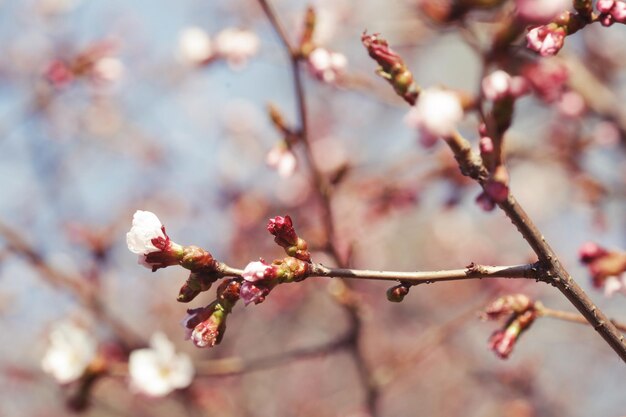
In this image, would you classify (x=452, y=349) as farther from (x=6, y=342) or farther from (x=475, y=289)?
(x=6, y=342)

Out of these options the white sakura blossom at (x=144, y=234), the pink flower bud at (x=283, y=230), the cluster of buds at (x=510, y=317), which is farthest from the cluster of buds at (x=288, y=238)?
the cluster of buds at (x=510, y=317)

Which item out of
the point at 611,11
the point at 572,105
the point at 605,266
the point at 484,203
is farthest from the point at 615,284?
the point at 572,105

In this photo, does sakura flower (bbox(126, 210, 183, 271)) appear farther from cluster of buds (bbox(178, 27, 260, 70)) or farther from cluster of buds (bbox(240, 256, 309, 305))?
cluster of buds (bbox(178, 27, 260, 70))

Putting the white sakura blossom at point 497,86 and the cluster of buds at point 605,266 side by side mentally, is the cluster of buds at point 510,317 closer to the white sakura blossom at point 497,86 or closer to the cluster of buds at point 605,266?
the cluster of buds at point 605,266

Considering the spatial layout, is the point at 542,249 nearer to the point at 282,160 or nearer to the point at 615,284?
the point at 615,284

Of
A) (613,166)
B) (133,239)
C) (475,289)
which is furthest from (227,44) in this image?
(475,289)

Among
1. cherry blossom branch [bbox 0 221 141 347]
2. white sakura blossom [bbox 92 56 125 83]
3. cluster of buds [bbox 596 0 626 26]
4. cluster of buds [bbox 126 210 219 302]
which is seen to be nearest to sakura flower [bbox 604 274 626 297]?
cluster of buds [bbox 596 0 626 26]
